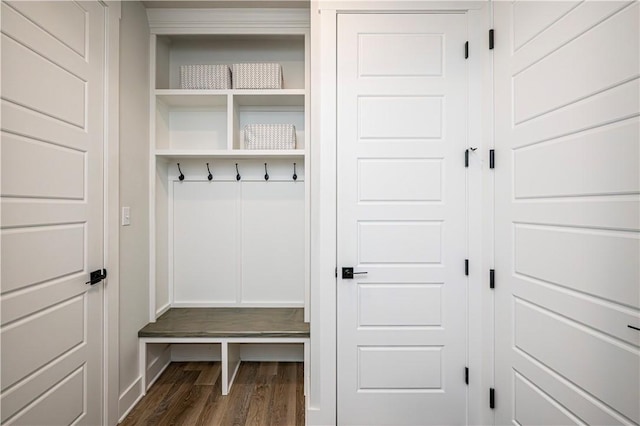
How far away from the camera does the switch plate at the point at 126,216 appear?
1.99 m

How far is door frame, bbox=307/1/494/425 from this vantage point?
1812 mm

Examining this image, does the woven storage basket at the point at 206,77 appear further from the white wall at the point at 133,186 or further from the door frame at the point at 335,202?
the door frame at the point at 335,202

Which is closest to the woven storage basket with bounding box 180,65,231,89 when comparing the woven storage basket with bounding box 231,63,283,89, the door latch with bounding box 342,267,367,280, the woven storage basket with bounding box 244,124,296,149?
the woven storage basket with bounding box 231,63,283,89

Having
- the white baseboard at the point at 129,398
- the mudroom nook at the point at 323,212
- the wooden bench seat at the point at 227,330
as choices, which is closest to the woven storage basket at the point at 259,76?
the mudroom nook at the point at 323,212

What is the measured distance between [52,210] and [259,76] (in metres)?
1.62

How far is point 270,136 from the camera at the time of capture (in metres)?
2.40

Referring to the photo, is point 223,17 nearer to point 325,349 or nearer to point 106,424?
point 325,349

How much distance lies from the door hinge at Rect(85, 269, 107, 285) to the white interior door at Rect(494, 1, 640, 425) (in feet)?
7.36

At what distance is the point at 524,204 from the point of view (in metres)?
1.50

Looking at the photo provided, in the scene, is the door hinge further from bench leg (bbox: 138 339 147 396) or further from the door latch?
the door latch

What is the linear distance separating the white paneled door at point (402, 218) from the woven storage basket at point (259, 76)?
701 millimetres

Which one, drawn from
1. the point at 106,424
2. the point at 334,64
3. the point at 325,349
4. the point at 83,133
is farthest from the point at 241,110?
the point at 106,424

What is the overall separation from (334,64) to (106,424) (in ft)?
8.35

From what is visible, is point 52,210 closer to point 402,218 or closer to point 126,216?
point 126,216
